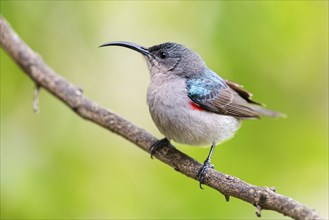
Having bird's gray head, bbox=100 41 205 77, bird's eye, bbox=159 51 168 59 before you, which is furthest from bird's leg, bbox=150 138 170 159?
bird's eye, bbox=159 51 168 59

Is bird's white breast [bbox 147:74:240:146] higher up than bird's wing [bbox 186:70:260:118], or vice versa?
bird's wing [bbox 186:70:260:118]

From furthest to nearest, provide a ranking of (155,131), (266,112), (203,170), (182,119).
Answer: (155,131) < (266,112) < (182,119) < (203,170)

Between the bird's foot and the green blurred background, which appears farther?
the green blurred background

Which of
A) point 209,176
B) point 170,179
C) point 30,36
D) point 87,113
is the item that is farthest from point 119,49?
point 209,176

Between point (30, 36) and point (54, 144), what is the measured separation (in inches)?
53.1

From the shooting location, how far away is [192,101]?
5613mm

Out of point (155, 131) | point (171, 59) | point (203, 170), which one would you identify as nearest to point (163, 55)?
point (171, 59)

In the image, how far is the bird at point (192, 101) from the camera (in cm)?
541

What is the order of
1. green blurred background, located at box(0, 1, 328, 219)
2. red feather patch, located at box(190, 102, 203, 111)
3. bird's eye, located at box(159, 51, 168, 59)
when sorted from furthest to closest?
1. bird's eye, located at box(159, 51, 168, 59)
2. red feather patch, located at box(190, 102, 203, 111)
3. green blurred background, located at box(0, 1, 328, 219)

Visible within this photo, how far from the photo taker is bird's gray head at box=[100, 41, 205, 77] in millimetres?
6008

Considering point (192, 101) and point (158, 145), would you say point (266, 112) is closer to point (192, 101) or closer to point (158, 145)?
point (192, 101)

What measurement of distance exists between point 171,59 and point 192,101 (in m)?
0.71

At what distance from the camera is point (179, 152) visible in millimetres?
5336

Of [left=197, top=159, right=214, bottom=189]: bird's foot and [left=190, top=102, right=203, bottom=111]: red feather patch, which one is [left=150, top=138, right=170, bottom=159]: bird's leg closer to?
[left=190, top=102, right=203, bottom=111]: red feather patch
